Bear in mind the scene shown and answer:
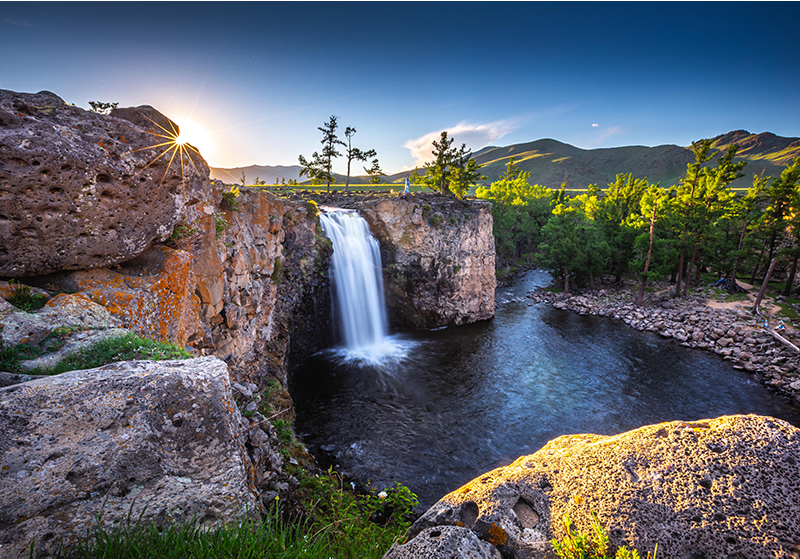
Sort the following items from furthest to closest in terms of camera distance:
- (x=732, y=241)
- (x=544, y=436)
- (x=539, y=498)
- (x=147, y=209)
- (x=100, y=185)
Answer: (x=732, y=241), (x=544, y=436), (x=147, y=209), (x=100, y=185), (x=539, y=498)

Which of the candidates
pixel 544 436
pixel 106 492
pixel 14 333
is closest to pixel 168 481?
pixel 106 492

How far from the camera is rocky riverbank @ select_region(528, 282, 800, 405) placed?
58.0 ft

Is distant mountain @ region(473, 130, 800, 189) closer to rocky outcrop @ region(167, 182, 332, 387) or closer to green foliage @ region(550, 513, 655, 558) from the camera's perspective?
rocky outcrop @ region(167, 182, 332, 387)

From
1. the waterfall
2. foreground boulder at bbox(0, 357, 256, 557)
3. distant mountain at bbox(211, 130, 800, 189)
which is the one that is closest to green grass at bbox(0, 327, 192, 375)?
foreground boulder at bbox(0, 357, 256, 557)

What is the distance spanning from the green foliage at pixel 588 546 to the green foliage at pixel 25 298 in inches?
270

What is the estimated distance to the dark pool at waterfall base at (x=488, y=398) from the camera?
457 inches

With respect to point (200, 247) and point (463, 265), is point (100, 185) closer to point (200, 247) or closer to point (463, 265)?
point (200, 247)

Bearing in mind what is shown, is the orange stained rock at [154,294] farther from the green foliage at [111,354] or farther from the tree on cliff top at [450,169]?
the tree on cliff top at [450,169]

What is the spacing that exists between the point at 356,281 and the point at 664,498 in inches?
841

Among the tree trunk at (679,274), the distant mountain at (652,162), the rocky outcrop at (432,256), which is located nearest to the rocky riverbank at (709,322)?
the tree trunk at (679,274)

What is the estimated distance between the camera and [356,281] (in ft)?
76.7

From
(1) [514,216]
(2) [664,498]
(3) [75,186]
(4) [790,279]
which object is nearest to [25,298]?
(3) [75,186]

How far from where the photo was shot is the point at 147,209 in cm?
552

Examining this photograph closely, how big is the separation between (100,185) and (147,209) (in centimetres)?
75
